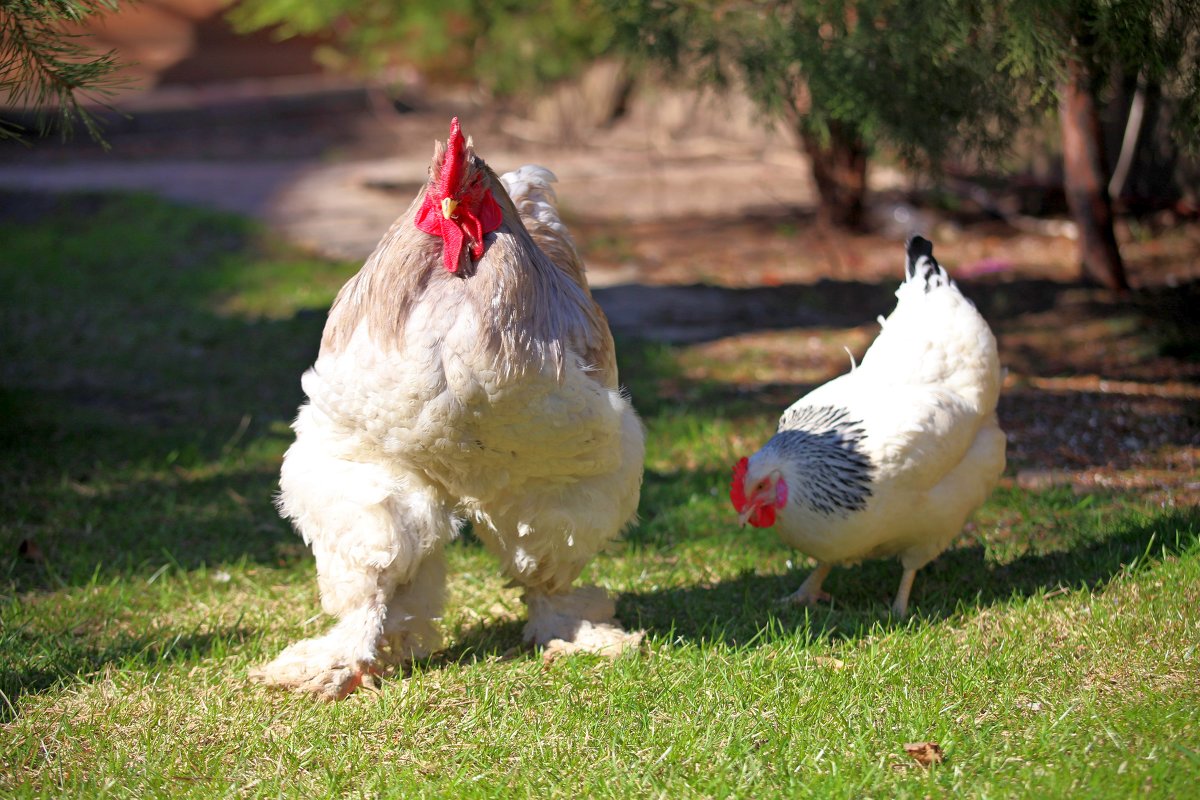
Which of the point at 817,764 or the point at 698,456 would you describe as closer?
the point at 817,764

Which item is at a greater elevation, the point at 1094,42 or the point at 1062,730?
the point at 1094,42

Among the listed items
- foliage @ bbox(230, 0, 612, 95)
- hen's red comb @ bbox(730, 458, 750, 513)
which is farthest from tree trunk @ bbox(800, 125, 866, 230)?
hen's red comb @ bbox(730, 458, 750, 513)

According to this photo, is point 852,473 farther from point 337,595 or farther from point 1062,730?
point 337,595

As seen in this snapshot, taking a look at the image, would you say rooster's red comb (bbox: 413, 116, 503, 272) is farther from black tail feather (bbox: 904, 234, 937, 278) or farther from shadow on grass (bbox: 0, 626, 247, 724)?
black tail feather (bbox: 904, 234, 937, 278)

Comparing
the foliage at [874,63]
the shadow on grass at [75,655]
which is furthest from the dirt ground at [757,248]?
the shadow on grass at [75,655]

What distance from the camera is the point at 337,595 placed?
3.74m

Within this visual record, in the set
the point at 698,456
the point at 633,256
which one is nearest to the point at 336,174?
the point at 633,256

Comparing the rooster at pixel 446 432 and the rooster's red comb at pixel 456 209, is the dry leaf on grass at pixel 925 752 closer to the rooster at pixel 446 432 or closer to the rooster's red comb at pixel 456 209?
the rooster at pixel 446 432

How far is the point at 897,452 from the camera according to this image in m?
4.11

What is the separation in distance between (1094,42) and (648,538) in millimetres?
3084

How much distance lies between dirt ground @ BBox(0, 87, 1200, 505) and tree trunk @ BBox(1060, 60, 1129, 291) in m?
0.31

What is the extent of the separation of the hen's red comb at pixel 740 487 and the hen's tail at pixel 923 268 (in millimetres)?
1106

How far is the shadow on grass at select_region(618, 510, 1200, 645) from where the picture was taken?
4.20m

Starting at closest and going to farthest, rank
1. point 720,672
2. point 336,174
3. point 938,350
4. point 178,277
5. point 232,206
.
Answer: point 720,672
point 938,350
point 178,277
point 232,206
point 336,174
